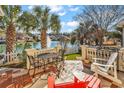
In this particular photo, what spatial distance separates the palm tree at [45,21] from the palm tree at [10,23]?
1.47 ft

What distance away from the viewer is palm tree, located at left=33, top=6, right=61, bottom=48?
16.6 ft

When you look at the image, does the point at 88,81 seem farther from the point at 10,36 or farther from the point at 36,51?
the point at 10,36

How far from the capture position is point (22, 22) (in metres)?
5.19

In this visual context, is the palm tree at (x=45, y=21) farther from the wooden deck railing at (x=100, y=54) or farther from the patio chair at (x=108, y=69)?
the patio chair at (x=108, y=69)

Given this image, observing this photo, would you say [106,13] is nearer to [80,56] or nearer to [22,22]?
[80,56]

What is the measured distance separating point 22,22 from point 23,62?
853 millimetres

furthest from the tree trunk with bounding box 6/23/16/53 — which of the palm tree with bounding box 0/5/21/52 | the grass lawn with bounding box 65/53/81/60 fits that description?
the grass lawn with bounding box 65/53/81/60

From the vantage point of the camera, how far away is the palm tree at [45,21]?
5.07 m

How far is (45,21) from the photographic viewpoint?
210 inches

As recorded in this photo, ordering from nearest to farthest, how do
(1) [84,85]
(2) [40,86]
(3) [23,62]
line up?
(1) [84,85]
(2) [40,86]
(3) [23,62]

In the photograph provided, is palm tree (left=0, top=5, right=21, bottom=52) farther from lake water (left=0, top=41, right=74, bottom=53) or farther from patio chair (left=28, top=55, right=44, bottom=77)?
patio chair (left=28, top=55, right=44, bottom=77)

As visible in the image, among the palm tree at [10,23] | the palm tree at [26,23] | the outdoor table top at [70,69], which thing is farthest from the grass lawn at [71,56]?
the palm tree at [10,23]
